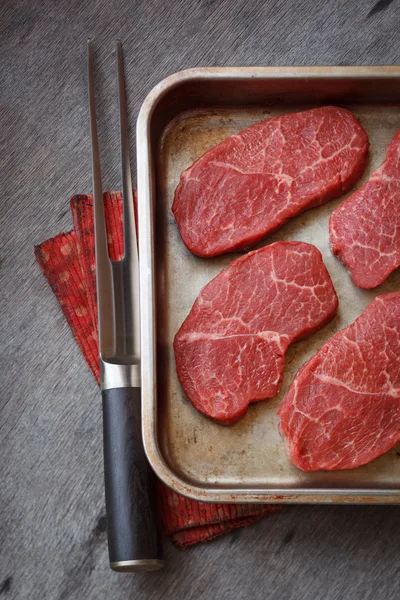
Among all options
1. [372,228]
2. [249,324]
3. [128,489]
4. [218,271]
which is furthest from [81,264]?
[372,228]

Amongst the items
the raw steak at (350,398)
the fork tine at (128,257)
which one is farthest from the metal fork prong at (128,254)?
the raw steak at (350,398)

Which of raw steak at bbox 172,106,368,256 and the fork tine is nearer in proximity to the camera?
the fork tine

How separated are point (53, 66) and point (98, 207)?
654 millimetres

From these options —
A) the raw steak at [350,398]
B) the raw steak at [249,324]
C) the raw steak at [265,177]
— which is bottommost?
the raw steak at [350,398]

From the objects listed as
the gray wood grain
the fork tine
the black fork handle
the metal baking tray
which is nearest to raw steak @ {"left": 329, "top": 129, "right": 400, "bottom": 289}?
the metal baking tray

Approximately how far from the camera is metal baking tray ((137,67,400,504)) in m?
1.93

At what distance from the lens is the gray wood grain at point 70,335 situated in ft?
6.86

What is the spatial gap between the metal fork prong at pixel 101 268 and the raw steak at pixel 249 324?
0.24 m

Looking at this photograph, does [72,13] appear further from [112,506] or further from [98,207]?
[112,506]

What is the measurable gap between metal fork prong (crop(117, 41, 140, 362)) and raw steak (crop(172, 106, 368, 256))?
0.17 meters

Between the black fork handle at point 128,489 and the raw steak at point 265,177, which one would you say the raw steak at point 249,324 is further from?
the black fork handle at point 128,489

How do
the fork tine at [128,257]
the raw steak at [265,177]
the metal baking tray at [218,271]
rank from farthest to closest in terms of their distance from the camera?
1. the raw steak at [265,177]
2. the fork tine at [128,257]
3. the metal baking tray at [218,271]

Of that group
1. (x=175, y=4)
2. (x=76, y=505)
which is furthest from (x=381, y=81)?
(x=76, y=505)

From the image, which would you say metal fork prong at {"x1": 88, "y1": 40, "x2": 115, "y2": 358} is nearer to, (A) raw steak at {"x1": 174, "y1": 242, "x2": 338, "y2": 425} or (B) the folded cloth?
(B) the folded cloth
